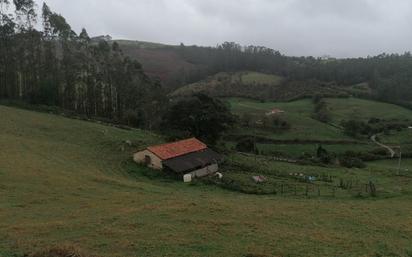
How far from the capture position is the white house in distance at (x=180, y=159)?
54.2m

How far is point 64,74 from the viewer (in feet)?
304

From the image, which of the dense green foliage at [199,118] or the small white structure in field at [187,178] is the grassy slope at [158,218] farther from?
the dense green foliage at [199,118]

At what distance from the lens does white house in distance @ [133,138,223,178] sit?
5425cm

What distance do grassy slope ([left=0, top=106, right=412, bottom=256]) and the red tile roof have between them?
402 cm

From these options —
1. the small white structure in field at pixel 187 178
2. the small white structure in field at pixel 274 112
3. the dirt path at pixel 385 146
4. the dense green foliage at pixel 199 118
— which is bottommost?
the dirt path at pixel 385 146

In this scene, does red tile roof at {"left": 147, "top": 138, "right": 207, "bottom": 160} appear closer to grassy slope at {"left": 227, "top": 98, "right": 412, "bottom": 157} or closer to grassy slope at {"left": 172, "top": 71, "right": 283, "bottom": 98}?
grassy slope at {"left": 227, "top": 98, "right": 412, "bottom": 157}

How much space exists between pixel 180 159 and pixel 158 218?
2827cm

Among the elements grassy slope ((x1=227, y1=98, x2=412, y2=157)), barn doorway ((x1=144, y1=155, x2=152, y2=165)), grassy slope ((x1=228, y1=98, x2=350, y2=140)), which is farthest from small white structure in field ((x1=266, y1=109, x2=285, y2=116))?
barn doorway ((x1=144, y1=155, x2=152, y2=165))

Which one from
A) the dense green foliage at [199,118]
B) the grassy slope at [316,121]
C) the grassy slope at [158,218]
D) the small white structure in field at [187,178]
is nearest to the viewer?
the grassy slope at [158,218]

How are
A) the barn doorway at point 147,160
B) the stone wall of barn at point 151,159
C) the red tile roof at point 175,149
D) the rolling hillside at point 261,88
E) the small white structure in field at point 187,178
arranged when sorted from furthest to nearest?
1. the rolling hillside at point 261,88
2. the barn doorway at point 147,160
3. the red tile roof at point 175,149
4. the stone wall of barn at point 151,159
5. the small white structure in field at point 187,178

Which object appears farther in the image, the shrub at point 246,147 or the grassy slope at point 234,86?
the grassy slope at point 234,86

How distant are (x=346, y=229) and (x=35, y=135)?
147ft

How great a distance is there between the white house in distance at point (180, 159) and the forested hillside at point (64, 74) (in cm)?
3185

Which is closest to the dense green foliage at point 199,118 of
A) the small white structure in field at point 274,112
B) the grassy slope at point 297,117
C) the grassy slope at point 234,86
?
the grassy slope at point 297,117
